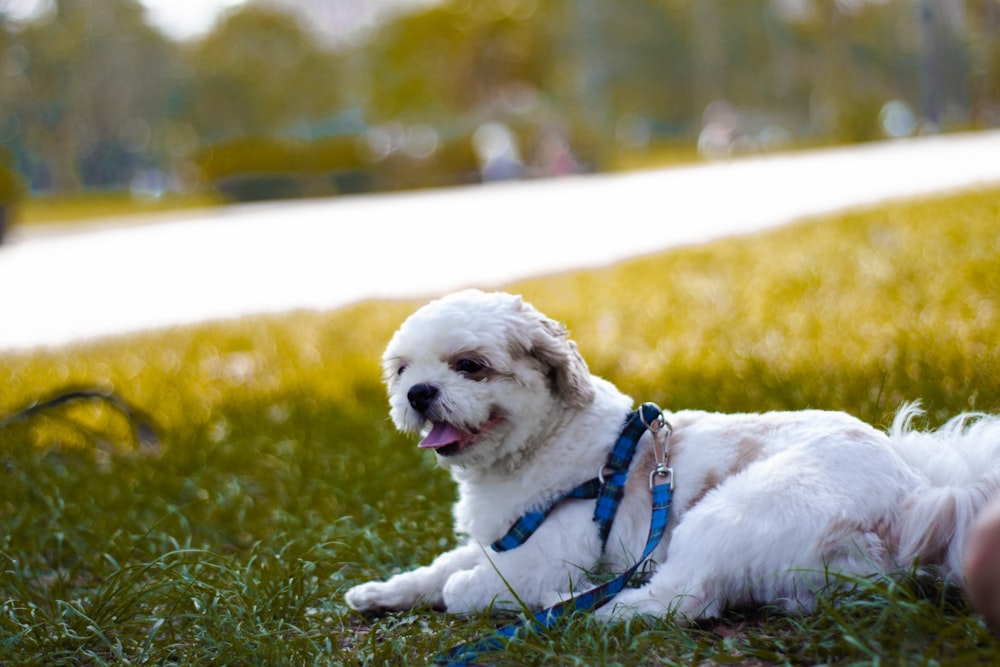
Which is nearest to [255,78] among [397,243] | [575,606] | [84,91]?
[84,91]

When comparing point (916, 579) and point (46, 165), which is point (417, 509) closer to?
point (916, 579)

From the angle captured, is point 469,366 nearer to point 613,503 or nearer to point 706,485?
point 613,503

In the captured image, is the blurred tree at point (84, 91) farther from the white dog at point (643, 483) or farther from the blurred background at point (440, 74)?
the white dog at point (643, 483)

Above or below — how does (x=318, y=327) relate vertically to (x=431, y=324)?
below

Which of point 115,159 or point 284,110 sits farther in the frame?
point 115,159

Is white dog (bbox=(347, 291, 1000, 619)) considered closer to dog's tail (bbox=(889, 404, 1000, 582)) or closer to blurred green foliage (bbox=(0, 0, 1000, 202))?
dog's tail (bbox=(889, 404, 1000, 582))

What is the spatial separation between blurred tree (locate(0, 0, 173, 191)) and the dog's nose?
6817 cm

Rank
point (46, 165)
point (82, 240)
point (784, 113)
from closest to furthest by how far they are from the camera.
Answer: point (82, 240)
point (46, 165)
point (784, 113)

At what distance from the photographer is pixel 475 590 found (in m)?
3.32

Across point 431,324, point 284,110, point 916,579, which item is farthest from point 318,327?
point 284,110

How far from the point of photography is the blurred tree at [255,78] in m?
79.1

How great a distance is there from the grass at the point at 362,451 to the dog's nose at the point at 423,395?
2.17ft

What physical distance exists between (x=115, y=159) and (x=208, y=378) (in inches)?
3457

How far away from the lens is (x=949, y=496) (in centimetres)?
271
